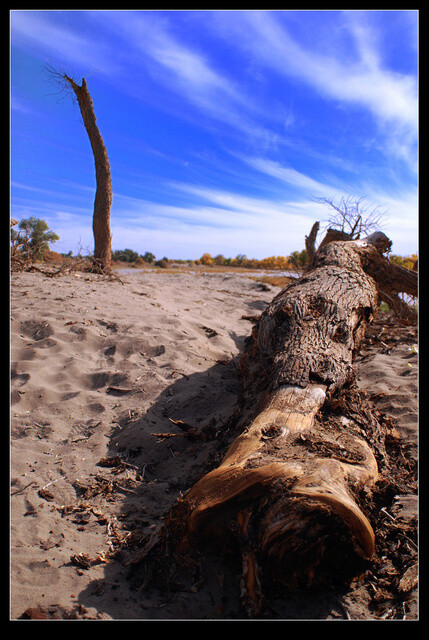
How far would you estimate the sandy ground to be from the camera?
5.74 feet

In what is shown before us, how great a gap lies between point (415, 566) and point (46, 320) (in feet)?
15.2

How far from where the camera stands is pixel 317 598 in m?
1.75

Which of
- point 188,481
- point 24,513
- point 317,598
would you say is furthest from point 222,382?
point 317,598

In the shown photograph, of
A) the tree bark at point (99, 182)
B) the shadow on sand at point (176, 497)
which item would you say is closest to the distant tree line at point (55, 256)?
the tree bark at point (99, 182)

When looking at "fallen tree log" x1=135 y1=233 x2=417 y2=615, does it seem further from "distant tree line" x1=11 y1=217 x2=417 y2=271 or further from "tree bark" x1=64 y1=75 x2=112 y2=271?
"tree bark" x1=64 y1=75 x2=112 y2=271

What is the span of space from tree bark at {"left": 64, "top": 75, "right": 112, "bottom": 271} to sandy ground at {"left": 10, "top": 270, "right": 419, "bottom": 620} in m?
3.61

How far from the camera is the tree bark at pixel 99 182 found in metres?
10.1

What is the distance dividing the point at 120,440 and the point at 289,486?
75.7 inches

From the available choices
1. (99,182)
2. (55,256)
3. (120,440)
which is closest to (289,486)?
(120,440)

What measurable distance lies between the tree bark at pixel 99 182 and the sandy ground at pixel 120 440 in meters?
3.61

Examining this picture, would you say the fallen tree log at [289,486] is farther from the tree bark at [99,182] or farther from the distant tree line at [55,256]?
the tree bark at [99,182]

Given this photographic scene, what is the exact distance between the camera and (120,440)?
3320 millimetres

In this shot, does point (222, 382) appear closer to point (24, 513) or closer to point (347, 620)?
point (24, 513)

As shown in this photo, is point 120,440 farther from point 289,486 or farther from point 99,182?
point 99,182
